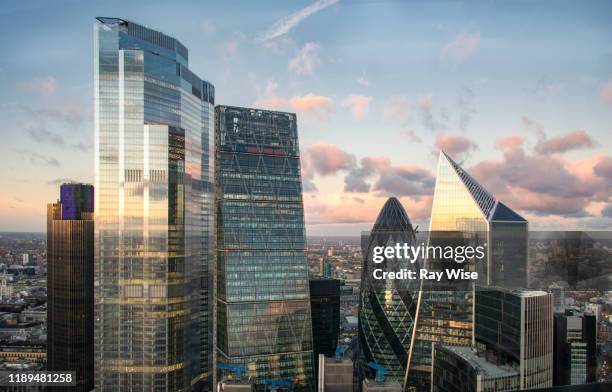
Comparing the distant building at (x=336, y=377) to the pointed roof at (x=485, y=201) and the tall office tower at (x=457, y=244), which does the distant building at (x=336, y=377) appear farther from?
the pointed roof at (x=485, y=201)

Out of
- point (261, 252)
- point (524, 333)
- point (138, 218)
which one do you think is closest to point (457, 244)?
point (524, 333)

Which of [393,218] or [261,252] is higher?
[393,218]

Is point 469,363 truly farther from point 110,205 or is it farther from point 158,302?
point 110,205

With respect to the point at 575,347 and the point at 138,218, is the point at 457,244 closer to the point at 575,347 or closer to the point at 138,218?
the point at 575,347

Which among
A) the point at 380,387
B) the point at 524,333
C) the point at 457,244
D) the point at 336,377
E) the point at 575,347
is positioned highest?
the point at 457,244

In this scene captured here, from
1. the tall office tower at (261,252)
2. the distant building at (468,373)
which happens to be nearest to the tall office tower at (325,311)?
the tall office tower at (261,252)

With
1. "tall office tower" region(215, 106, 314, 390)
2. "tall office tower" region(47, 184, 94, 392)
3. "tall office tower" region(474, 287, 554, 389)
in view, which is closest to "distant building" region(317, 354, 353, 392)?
"tall office tower" region(215, 106, 314, 390)
